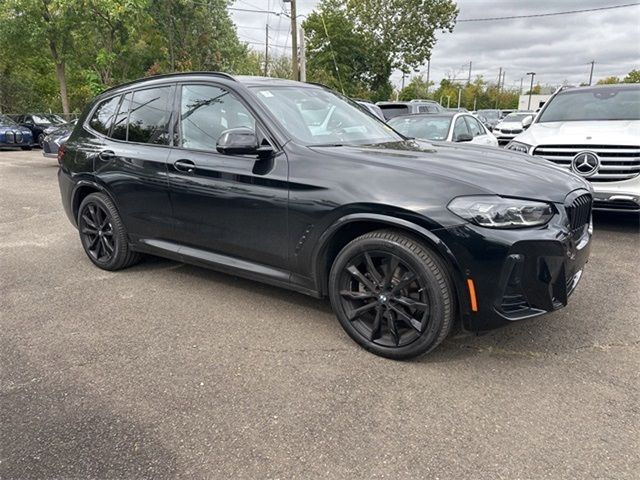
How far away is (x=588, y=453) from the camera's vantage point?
2150 mm

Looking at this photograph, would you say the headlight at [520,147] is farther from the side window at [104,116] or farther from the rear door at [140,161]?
the side window at [104,116]

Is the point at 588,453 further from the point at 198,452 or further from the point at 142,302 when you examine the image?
the point at 142,302

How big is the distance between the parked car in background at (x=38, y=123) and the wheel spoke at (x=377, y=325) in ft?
66.3

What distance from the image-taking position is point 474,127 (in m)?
8.83

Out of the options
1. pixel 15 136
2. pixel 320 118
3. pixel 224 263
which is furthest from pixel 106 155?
pixel 15 136

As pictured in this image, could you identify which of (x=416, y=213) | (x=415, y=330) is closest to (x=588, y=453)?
(x=415, y=330)

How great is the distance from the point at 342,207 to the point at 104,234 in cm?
273

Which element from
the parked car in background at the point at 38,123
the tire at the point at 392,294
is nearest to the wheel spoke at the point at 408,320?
the tire at the point at 392,294

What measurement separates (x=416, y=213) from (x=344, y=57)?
38.0 m

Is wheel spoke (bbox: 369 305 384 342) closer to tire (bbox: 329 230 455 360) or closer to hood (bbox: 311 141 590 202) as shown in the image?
tire (bbox: 329 230 455 360)

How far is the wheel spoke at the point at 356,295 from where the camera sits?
2965mm

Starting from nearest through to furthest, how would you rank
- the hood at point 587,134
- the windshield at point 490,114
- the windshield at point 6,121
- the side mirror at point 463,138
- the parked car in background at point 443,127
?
the hood at point 587,134
the side mirror at point 463,138
the parked car in background at point 443,127
the windshield at point 6,121
the windshield at point 490,114

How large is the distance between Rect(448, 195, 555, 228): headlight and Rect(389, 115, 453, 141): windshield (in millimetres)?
5429

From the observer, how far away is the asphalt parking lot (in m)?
2.14
